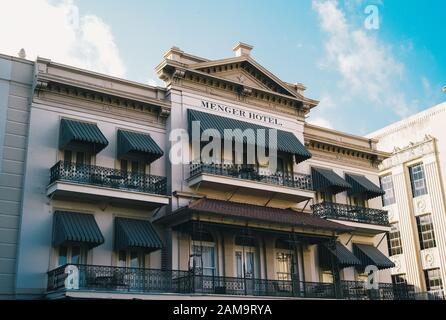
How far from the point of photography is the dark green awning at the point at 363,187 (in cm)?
3192

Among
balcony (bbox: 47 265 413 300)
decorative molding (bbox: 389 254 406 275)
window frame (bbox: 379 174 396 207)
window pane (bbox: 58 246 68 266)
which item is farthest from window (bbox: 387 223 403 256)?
window pane (bbox: 58 246 68 266)

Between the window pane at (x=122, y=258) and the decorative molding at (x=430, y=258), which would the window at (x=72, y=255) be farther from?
the decorative molding at (x=430, y=258)

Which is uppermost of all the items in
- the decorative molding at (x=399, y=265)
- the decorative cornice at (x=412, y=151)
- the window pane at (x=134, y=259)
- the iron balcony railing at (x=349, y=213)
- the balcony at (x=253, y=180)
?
the decorative cornice at (x=412, y=151)

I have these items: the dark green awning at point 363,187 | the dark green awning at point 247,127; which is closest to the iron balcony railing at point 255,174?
the dark green awning at point 247,127

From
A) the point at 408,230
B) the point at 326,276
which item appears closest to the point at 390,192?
the point at 408,230

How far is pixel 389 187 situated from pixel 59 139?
26.3m

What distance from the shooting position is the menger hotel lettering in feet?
92.9

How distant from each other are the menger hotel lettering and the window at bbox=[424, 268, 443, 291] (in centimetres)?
1632

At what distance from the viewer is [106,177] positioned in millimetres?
24141

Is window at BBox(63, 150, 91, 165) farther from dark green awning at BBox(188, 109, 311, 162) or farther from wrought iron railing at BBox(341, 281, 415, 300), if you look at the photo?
wrought iron railing at BBox(341, 281, 415, 300)

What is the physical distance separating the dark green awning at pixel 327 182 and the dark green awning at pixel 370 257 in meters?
3.05

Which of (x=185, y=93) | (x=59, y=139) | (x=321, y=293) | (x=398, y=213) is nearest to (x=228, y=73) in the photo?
(x=185, y=93)

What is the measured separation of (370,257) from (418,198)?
11936mm

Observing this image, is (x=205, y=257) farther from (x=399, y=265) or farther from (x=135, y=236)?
(x=399, y=265)
